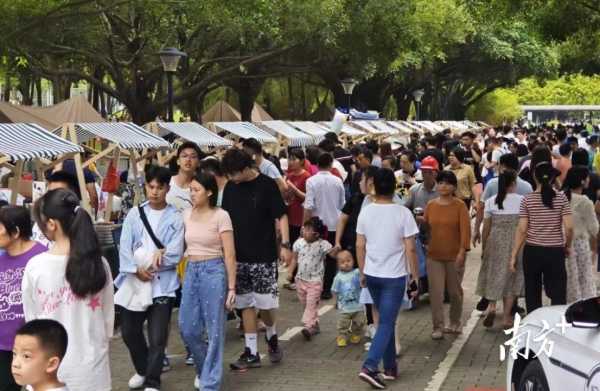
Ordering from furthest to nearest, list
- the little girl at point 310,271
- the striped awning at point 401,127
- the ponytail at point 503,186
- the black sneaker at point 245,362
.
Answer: the striped awning at point 401,127
the ponytail at point 503,186
the little girl at point 310,271
the black sneaker at point 245,362

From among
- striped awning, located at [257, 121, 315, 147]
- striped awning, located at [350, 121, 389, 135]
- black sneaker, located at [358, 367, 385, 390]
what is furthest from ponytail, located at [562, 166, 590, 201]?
striped awning, located at [350, 121, 389, 135]

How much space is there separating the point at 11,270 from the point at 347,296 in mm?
4004

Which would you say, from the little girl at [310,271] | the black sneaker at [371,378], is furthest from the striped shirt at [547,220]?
the black sneaker at [371,378]

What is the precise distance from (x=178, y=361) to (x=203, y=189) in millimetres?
2027

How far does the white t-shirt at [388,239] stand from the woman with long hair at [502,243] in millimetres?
2269

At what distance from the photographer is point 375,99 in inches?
1848

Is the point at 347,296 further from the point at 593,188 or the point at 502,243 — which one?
the point at 593,188

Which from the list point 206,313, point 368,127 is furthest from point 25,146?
point 368,127

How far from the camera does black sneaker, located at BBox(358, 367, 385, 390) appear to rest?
7.31 meters

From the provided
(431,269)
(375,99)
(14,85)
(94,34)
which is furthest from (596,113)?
(431,269)

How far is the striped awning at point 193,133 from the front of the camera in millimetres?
16172

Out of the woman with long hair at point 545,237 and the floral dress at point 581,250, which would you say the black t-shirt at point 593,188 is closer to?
the floral dress at point 581,250

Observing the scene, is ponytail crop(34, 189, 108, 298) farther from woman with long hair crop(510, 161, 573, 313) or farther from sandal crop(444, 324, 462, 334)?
sandal crop(444, 324, 462, 334)

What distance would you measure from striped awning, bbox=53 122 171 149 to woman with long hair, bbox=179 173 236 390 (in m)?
5.69
